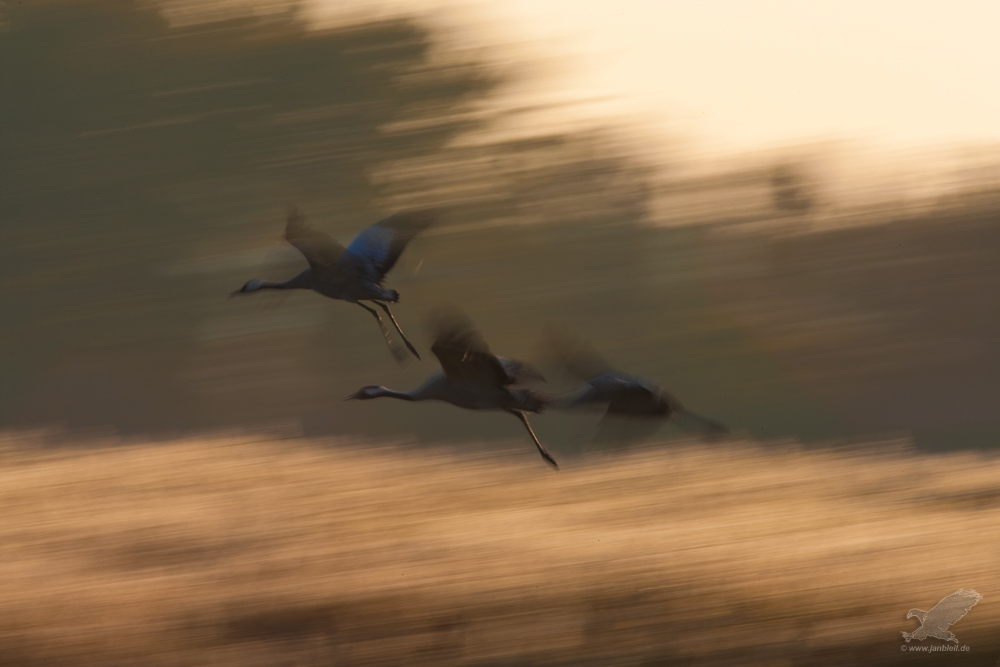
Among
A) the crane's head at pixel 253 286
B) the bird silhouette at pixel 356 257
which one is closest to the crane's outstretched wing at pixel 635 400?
the bird silhouette at pixel 356 257

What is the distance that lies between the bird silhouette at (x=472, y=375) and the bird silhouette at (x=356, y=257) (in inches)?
11.7

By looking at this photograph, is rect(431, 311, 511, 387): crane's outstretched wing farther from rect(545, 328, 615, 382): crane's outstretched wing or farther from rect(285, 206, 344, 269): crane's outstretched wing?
rect(285, 206, 344, 269): crane's outstretched wing

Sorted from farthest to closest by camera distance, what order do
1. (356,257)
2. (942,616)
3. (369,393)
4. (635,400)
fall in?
(942,616) < (369,393) < (356,257) < (635,400)

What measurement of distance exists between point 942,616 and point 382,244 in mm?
2188

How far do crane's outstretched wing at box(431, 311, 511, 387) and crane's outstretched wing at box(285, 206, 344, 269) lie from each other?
563 mm

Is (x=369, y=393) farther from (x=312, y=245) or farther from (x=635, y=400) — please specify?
(x=635, y=400)

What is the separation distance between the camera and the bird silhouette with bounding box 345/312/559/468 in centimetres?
224

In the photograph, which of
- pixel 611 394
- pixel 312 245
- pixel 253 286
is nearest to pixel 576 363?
pixel 611 394

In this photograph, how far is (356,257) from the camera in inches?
104

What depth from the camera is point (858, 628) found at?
2.93 m

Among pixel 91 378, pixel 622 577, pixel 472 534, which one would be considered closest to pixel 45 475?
pixel 91 378

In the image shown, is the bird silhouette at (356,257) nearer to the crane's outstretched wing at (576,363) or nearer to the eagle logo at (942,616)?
the crane's outstretched wing at (576,363)

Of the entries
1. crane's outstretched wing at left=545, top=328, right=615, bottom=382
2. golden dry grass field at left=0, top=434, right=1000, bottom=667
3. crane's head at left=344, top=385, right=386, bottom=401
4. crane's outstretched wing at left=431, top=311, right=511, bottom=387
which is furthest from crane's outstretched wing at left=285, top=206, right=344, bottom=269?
golden dry grass field at left=0, top=434, right=1000, bottom=667

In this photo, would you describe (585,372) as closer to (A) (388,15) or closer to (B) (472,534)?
(B) (472,534)
